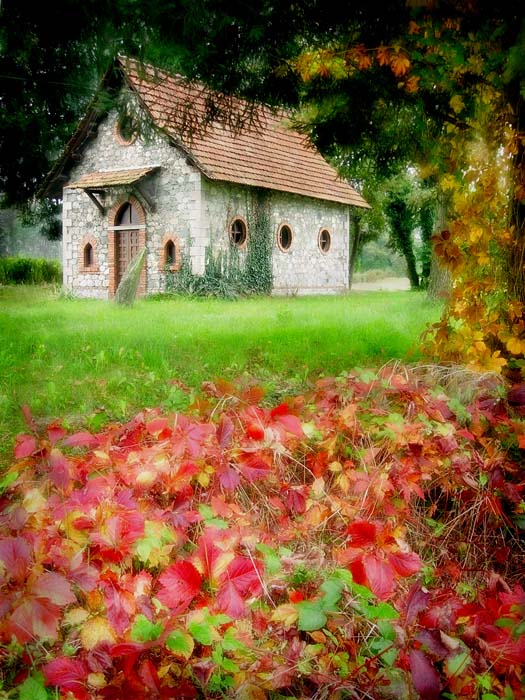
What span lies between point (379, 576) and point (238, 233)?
16935 mm

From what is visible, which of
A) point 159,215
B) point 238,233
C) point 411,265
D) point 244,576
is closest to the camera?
point 244,576

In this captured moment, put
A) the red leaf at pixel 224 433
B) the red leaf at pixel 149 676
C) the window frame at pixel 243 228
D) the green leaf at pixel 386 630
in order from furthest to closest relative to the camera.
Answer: the window frame at pixel 243 228, the red leaf at pixel 224 433, the green leaf at pixel 386 630, the red leaf at pixel 149 676

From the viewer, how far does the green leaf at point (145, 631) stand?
1866mm

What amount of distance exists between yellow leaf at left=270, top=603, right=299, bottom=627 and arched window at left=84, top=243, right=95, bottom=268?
17783 millimetres

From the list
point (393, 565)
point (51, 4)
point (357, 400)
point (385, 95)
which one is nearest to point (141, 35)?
point (51, 4)

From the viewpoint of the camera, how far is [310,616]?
1988 millimetres

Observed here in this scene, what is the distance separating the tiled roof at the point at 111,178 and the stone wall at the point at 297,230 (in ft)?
6.13

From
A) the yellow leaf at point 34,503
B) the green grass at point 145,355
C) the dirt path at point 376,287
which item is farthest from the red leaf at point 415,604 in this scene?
the dirt path at point 376,287

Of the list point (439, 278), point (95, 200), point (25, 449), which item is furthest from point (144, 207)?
point (25, 449)

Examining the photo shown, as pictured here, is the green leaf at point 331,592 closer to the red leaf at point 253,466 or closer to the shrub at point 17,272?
the red leaf at point 253,466

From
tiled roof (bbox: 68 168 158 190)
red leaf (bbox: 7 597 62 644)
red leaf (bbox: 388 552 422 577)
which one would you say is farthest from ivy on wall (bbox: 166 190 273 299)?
red leaf (bbox: 7 597 62 644)

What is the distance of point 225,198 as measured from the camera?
17.7 metres

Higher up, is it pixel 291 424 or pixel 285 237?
pixel 285 237

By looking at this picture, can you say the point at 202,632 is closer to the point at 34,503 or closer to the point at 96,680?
the point at 96,680
